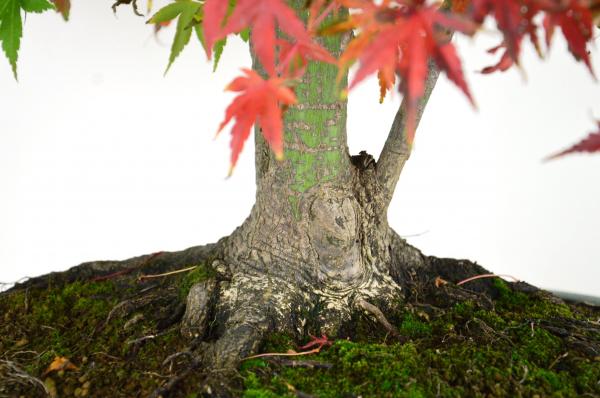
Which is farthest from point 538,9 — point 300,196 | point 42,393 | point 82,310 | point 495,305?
point 82,310

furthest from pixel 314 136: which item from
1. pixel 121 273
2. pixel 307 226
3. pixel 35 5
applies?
pixel 121 273

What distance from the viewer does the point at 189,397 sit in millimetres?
931

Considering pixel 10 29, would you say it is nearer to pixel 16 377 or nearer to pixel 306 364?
pixel 16 377

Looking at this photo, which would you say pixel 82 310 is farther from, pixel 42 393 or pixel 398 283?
pixel 398 283

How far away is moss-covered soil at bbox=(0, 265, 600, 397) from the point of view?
97 centimetres

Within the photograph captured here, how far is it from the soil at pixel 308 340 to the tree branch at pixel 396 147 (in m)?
0.25

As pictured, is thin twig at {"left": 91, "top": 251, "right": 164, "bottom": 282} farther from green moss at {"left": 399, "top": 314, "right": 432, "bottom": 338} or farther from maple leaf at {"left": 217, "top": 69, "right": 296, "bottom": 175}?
maple leaf at {"left": 217, "top": 69, "right": 296, "bottom": 175}

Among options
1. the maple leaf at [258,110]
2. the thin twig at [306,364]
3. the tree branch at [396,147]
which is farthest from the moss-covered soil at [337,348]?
the maple leaf at [258,110]

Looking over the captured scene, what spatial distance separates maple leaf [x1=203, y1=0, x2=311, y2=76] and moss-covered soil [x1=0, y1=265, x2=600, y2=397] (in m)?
0.59

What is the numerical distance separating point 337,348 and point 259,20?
69 centimetres

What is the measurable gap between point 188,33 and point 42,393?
726 mm

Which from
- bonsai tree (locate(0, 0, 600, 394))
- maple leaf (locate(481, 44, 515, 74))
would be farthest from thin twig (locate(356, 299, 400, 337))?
maple leaf (locate(481, 44, 515, 74))

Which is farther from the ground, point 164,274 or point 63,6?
point 63,6

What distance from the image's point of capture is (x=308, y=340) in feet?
3.68
